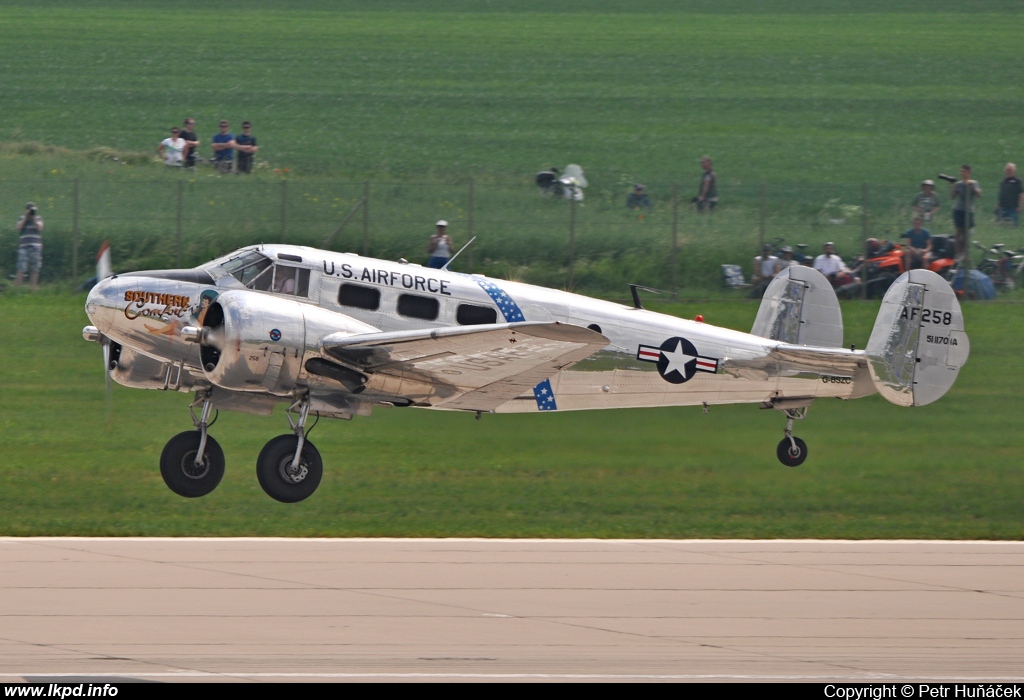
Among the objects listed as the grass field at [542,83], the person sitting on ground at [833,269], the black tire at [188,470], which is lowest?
the black tire at [188,470]

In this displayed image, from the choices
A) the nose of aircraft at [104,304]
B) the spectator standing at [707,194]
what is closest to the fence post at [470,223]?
the spectator standing at [707,194]

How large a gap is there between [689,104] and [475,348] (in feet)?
112

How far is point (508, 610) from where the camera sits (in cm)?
1573

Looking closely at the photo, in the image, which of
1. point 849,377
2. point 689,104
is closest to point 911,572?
point 849,377

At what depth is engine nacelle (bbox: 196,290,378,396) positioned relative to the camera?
1573cm

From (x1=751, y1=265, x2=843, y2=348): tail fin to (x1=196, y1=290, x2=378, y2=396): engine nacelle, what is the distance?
21.8 feet

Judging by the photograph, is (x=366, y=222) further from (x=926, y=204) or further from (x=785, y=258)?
(x=926, y=204)

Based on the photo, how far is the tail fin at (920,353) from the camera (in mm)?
19219

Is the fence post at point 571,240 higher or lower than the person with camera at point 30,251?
higher

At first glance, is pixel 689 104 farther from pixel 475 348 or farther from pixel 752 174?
pixel 475 348

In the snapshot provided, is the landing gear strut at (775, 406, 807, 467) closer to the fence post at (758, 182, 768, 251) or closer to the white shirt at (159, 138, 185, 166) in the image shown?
the fence post at (758, 182, 768, 251)

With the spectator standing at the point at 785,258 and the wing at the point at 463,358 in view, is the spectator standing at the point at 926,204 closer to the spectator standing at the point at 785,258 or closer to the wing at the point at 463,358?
the spectator standing at the point at 785,258

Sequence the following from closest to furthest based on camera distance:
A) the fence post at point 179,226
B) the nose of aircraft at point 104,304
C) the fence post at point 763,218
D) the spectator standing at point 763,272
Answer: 1. the nose of aircraft at point 104,304
2. the spectator standing at point 763,272
3. the fence post at point 179,226
4. the fence post at point 763,218

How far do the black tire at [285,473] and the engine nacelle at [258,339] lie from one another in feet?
2.66
